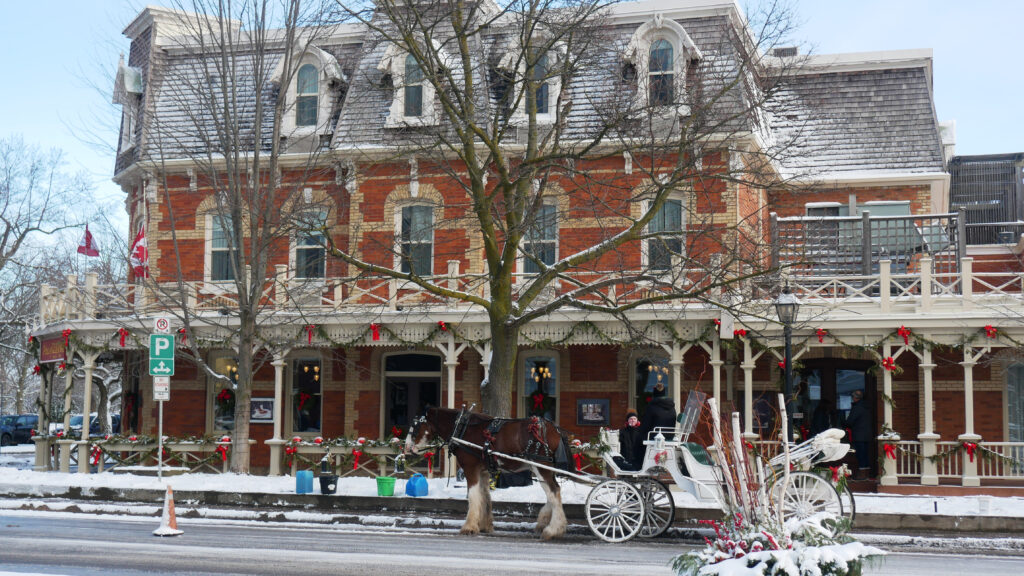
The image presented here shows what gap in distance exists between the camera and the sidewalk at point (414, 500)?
1502 centimetres

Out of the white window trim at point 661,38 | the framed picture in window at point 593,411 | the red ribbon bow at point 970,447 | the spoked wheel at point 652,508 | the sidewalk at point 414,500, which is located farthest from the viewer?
the framed picture in window at point 593,411

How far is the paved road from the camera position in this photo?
10.3m

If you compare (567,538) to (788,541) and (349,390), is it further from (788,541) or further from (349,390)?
(349,390)

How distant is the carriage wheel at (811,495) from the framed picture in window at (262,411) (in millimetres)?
15763

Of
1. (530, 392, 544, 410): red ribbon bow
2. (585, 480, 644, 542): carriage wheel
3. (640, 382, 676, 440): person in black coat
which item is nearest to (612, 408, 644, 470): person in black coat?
(640, 382, 676, 440): person in black coat

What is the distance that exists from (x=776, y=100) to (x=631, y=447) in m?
13.3

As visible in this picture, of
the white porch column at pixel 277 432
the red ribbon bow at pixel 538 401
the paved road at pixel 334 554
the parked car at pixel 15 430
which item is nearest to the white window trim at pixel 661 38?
the red ribbon bow at pixel 538 401

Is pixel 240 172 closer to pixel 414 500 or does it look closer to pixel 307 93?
pixel 307 93

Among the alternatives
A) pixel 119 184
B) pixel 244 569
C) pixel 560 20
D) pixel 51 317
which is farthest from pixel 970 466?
pixel 119 184

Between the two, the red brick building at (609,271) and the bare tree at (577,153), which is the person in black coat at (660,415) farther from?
the red brick building at (609,271)

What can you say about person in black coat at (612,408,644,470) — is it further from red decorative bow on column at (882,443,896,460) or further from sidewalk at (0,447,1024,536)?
red decorative bow on column at (882,443,896,460)

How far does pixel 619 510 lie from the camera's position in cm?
1309

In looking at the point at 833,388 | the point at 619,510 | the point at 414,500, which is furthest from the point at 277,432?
the point at 833,388

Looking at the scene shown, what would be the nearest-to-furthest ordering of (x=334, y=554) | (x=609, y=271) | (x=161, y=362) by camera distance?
(x=334, y=554) → (x=161, y=362) → (x=609, y=271)
